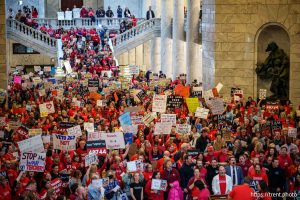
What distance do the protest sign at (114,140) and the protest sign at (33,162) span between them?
284 centimetres

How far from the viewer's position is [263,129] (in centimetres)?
2911

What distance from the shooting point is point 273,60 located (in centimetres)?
4088

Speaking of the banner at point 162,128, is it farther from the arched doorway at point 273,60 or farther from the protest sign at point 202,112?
the arched doorway at point 273,60

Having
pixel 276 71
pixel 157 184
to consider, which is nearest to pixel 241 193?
pixel 157 184

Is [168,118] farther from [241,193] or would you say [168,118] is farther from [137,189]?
[241,193]

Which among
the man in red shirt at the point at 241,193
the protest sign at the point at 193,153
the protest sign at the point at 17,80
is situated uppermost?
the protest sign at the point at 17,80

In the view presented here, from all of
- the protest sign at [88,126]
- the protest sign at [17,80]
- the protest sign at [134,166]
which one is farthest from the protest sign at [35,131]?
the protest sign at [17,80]

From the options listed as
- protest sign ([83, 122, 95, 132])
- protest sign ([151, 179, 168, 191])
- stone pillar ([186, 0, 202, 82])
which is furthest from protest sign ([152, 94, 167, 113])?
stone pillar ([186, 0, 202, 82])

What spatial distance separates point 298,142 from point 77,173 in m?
7.24

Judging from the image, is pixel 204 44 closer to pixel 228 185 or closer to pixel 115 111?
pixel 115 111

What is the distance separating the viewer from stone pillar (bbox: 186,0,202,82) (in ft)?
158

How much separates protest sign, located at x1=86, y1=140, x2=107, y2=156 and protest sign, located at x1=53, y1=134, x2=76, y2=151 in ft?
3.65

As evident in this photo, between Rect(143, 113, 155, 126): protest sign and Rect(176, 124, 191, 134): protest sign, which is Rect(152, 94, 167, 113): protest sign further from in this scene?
Rect(176, 124, 191, 134): protest sign

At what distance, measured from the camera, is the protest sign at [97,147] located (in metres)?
25.2
